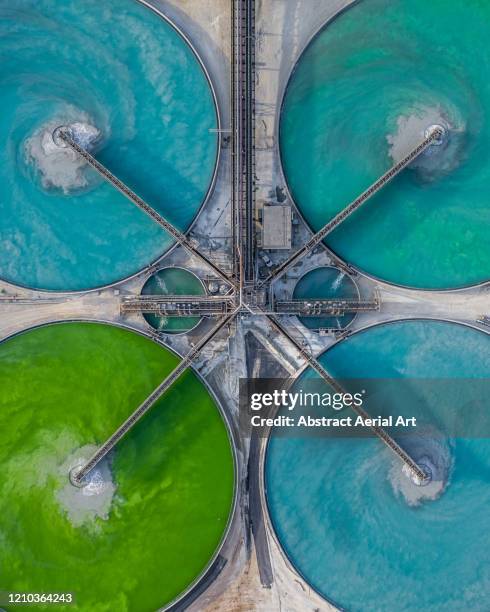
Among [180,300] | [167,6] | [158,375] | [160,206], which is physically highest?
[167,6]

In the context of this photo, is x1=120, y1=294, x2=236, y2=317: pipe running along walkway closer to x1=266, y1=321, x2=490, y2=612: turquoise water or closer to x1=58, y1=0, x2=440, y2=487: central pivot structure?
x1=58, y1=0, x2=440, y2=487: central pivot structure

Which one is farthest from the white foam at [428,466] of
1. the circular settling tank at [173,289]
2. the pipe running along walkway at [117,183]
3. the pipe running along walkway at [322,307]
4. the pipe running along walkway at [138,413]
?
the pipe running along walkway at [117,183]

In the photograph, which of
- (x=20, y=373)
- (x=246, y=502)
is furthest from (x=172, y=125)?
(x=246, y=502)

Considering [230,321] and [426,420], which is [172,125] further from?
[426,420]

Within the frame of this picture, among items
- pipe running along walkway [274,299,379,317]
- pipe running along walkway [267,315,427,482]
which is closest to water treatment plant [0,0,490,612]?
pipe running along walkway [274,299,379,317]

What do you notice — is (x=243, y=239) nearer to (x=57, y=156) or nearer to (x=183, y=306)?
(x=183, y=306)
